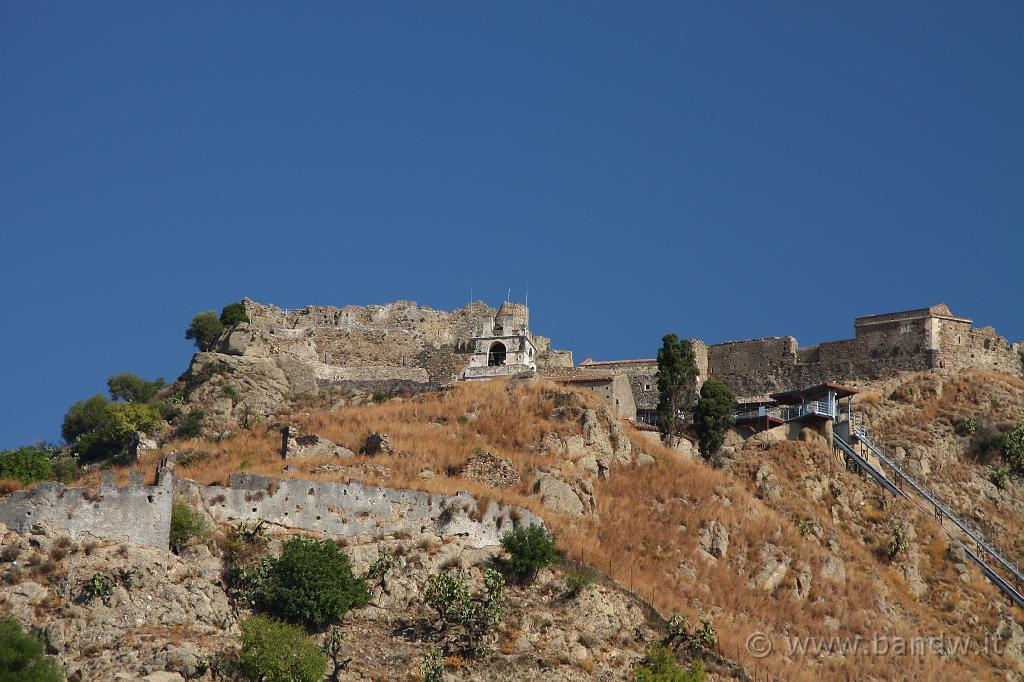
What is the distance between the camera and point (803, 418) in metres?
64.9

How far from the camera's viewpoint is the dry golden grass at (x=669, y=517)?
1769 inches

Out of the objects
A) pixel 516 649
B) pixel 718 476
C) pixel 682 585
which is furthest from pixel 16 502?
pixel 718 476

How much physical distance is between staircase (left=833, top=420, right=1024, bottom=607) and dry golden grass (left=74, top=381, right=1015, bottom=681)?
171 cm

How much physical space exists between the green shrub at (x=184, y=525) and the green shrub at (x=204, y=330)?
39584 millimetres

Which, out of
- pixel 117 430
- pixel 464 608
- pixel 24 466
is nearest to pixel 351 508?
pixel 464 608

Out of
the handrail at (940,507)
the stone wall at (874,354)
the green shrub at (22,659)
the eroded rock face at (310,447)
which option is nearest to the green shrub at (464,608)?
the green shrub at (22,659)

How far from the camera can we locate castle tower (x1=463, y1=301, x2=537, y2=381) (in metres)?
70.2

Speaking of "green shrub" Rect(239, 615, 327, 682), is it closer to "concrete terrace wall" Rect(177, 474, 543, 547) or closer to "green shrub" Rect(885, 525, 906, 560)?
"concrete terrace wall" Rect(177, 474, 543, 547)

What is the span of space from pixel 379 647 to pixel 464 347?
40.7 meters

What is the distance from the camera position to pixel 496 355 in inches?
2852

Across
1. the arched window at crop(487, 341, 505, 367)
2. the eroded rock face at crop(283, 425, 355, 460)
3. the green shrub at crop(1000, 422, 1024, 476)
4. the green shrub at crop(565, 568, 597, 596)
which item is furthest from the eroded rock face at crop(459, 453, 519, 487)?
the green shrub at crop(1000, 422, 1024, 476)

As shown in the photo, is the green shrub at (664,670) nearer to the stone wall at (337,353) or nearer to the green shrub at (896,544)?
the green shrub at (896,544)

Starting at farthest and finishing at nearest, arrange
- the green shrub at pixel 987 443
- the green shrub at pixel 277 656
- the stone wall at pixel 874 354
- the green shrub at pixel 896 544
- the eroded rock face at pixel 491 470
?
the stone wall at pixel 874 354
the green shrub at pixel 987 443
the green shrub at pixel 896 544
the eroded rock face at pixel 491 470
the green shrub at pixel 277 656

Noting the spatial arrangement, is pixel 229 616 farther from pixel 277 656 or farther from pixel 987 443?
pixel 987 443
